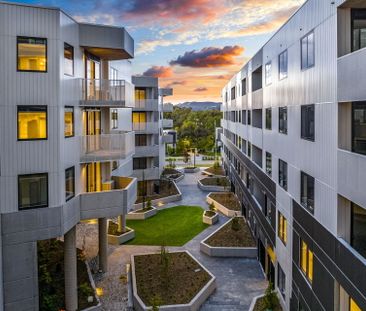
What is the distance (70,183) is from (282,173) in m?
10.3

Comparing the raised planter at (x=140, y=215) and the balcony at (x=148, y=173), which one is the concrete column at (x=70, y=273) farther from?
the balcony at (x=148, y=173)

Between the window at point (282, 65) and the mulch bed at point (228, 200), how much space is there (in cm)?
2015

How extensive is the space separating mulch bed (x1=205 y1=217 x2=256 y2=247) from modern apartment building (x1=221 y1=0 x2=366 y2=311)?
4005 millimetres

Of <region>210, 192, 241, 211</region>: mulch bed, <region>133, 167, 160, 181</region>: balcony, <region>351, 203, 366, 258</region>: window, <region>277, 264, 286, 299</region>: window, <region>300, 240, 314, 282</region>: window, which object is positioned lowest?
<region>277, 264, 286, 299</region>: window

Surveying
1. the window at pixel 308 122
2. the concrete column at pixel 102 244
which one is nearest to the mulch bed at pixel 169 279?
the concrete column at pixel 102 244

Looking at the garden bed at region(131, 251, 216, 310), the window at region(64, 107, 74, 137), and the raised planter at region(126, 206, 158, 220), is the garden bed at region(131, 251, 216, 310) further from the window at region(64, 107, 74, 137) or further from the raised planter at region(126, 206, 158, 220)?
the raised planter at region(126, 206, 158, 220)

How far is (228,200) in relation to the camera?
4238cm

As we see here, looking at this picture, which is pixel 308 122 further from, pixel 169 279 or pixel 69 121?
pixel 169 279

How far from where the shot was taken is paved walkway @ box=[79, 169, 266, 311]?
66.2 feet

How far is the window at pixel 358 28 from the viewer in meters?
11.8

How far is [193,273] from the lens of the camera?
74.5 feet

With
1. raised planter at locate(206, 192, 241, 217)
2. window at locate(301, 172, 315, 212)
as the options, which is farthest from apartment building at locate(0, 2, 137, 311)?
raised planter at locate(206, 192, 241, 217)

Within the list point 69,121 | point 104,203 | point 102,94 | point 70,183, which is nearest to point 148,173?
point 102,94

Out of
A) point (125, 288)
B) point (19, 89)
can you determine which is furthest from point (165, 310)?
point (19, 89)
